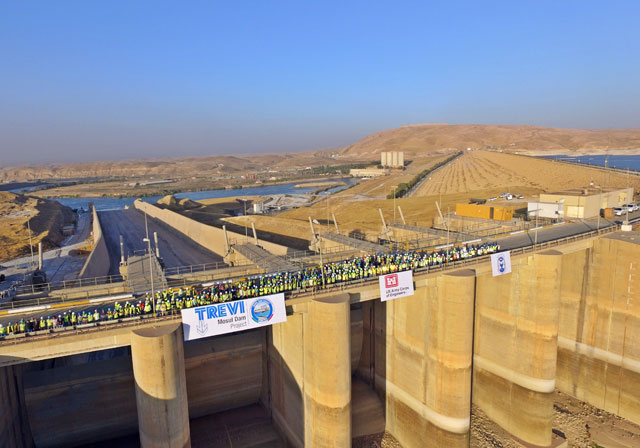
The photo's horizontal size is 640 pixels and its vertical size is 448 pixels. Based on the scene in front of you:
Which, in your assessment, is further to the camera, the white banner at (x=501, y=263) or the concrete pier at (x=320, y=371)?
the white banner at (x=501, y=263)

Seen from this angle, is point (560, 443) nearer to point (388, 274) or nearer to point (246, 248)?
point (388, 274)

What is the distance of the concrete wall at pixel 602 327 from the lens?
38.0 meters

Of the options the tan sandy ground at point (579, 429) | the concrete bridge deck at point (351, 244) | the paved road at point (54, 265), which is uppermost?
the concrete bridge deck at point (351, 244)

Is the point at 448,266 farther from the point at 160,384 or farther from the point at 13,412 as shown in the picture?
the point at 13,412

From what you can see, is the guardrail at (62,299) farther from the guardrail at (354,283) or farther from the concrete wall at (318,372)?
the concrete wall at (318,372)

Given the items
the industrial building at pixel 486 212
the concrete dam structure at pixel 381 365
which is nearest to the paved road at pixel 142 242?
the concrete dam structure at pixel 381 365

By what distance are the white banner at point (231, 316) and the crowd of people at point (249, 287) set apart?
5.27 feet

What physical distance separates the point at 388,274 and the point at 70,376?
2443 cm

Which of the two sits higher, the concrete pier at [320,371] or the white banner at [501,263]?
the white banner at [501,263]

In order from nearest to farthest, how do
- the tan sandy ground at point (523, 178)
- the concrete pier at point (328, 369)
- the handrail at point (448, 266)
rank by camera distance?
1. the concrete pier at point (328, 369)
2. the handrail at point (448, 266)
3. the tan sandy ground at point (523, 178)

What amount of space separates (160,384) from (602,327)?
1573 inches

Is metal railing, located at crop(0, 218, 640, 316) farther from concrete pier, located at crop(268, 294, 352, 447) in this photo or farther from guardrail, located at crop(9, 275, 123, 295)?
concrete pier, located at crop(268, 294, 352, 447)

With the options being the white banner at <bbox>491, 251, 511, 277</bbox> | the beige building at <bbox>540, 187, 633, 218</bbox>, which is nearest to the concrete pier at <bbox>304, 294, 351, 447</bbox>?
the white banner at <bbox>491, 251, 511, 277</bbox>

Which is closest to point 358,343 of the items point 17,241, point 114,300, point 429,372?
point 429,372
